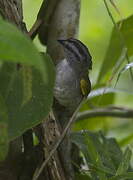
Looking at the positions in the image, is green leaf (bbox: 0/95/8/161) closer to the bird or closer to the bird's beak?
the bird

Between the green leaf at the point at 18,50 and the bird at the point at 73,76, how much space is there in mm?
673

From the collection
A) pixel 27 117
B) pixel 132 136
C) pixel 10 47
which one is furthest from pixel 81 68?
pixel 10 47

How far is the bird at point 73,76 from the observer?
4.51 ft

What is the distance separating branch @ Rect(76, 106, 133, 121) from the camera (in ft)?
6.14

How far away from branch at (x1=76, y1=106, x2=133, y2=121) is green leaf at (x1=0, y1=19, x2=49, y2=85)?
116 cm

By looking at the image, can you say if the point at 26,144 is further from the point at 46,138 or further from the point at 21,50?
the point at 21,50

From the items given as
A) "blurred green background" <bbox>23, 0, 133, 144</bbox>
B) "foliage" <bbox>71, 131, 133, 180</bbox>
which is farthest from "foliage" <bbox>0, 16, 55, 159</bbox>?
"blurred green background" <bbox>23, 0, 133, 144</bbox>

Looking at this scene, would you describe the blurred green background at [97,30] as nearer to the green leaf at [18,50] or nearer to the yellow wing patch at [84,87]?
the yellow wing patch at [84,87]

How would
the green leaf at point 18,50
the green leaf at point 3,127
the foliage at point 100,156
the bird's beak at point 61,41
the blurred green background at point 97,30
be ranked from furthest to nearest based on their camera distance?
the blurred green background at point 97,30
the bird's beak at point 61,41
the foliage at point 100,156
the green leaf at point 3,127
the green leaf at point 18,50

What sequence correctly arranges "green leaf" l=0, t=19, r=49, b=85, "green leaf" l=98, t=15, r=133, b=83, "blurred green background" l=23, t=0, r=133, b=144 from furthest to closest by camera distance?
1. "blurred green background" l=23, t=0, r=133, b=144
2. "green leaf" l=98, t=15, r=133, b=83
3. "green leaf" l=0, t=19, r=49, b=85

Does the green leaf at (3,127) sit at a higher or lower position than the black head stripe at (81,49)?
higher

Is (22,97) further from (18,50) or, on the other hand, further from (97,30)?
(97,30)

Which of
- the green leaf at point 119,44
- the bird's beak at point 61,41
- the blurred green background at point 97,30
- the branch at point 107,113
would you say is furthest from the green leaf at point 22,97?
the blurred green background at point 97,30

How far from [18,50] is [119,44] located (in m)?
1.07
